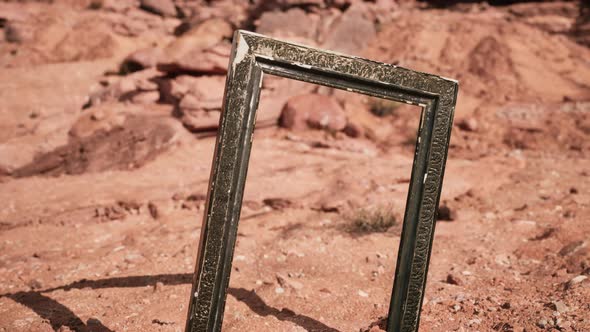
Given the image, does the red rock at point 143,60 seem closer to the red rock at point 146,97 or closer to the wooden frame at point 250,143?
the red rock at point 146,97

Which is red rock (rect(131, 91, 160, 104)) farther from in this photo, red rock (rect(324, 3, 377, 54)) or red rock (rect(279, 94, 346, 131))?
red rock (rect(324, 3, 377, 54))

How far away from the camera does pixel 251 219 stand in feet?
12.8

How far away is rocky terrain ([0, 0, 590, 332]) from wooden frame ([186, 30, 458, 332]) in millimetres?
684

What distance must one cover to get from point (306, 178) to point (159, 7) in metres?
11.2

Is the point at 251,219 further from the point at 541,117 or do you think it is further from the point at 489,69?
the point at 489,69

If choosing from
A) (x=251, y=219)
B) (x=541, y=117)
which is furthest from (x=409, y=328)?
(x=541, y=117)

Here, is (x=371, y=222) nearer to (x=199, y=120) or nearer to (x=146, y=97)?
(x=199, y=120)

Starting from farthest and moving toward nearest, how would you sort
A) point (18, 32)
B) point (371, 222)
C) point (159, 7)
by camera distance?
point (159, 7), point (18, 32), point (371, 222)

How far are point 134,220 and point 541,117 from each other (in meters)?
6.20

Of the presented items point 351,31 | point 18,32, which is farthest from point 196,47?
point 18,32

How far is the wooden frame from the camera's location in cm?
141

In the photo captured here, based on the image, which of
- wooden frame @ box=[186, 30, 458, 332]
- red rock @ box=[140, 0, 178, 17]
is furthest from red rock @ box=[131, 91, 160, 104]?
red rock @ box=[140, 0, 178, 17]

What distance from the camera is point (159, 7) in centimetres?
1377

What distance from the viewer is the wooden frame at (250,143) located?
1.41m
